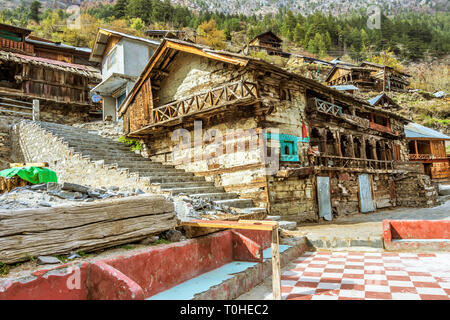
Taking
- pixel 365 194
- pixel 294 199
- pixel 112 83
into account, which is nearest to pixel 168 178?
pixel 294 199

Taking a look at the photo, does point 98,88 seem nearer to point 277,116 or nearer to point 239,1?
point 277,116

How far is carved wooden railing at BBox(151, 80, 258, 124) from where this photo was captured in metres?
10.2

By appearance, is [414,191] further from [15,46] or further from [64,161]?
[15,46]

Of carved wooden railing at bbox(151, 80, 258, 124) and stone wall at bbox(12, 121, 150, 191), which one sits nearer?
carved wooden railing at bbox(151, 80, 258, 124)

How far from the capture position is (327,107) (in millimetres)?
13859

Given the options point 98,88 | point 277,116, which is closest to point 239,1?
point 98,88

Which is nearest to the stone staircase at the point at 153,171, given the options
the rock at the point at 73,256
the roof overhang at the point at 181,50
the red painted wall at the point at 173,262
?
the roof overhang at the point at 181,50

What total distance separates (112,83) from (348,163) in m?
16.8

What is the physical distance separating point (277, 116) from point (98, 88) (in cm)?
1583

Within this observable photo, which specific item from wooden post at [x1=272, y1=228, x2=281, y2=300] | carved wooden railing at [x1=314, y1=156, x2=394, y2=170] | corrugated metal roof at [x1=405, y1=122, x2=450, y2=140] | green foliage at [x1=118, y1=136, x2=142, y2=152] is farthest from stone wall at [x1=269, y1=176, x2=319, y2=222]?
corrugated metal roof at [x1=405, y1=122, x2=450, y2=140]

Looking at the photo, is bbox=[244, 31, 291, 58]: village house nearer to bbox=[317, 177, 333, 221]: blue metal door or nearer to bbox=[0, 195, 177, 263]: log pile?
bbox=[317, 177, 333, 221]: blue metal door

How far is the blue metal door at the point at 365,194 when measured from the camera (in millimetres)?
15091

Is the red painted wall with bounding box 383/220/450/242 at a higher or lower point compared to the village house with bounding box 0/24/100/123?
lower

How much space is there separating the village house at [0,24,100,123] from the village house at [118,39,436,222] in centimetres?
919
